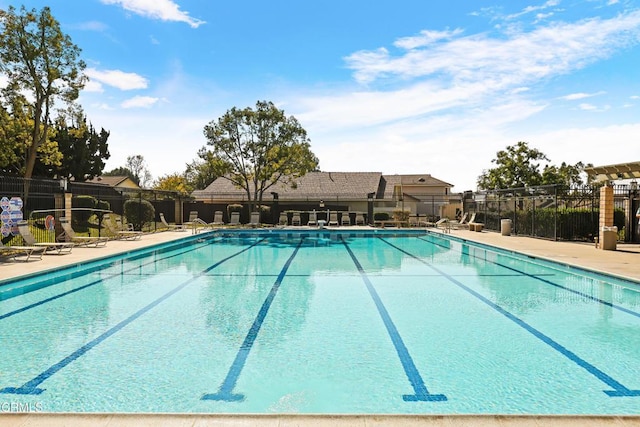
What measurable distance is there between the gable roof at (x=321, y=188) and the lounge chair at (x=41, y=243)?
24202 millimetres

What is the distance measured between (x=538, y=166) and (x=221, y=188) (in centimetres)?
2624

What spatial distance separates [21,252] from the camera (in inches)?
485

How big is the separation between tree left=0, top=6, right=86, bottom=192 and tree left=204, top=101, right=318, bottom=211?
295 inches

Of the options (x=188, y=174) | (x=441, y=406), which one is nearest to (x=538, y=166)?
(x=441, y=406)

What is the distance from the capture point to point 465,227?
80.6 feet

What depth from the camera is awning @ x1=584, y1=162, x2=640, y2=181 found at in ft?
45.6

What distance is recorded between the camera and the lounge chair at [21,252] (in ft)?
36.3

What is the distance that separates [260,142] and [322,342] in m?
21.9

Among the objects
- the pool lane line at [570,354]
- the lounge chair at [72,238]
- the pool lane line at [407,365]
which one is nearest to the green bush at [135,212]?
the lounge chair at [72,238]

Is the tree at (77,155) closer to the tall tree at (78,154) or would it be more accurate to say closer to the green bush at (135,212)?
the tall tree at (78,154)

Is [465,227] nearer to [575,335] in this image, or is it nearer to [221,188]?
[575,335]

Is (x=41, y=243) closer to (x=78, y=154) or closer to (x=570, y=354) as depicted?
(x=570, y=354)

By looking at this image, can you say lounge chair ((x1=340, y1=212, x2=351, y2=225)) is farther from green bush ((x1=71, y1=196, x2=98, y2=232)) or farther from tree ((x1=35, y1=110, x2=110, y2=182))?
tree ((x1=35, y1=110, x2=110, y2=182))

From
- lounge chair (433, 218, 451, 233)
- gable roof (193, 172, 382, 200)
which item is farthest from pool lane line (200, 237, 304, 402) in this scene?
gable roof (193, 172, 382, 200)
